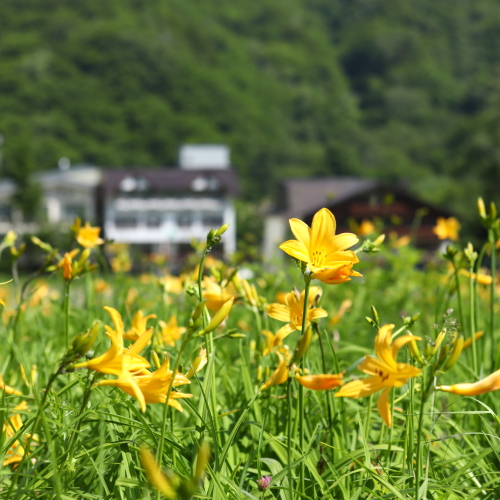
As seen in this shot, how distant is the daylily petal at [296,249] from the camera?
910 mm

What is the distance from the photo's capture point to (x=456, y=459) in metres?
1.06

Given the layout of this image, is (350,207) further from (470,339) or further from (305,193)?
(470,339)

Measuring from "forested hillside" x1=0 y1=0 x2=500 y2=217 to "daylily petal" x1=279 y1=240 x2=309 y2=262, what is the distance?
140ft

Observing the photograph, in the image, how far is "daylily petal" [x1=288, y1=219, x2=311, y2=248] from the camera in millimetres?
972

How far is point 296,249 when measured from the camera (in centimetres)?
94

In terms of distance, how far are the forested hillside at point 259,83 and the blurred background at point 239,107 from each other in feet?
0.73

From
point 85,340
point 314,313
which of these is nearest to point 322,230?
point 314,313

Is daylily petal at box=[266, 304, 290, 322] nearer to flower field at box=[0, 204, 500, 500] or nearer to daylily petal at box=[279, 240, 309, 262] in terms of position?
flower field at box=[0, 204, 500, 500]

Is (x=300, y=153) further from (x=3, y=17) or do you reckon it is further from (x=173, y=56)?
(x=3, y=17)

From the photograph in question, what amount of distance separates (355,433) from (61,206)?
39.8m

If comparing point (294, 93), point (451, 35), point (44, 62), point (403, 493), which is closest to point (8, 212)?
point (44, 62)

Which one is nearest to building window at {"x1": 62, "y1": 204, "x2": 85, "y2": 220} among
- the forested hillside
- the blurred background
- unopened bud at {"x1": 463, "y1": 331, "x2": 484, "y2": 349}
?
the blurred background

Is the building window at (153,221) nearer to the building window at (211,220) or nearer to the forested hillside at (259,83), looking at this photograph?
the building window at (211,220)

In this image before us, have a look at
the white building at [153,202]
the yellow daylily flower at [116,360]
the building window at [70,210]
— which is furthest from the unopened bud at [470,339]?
the building window at [70,210]
